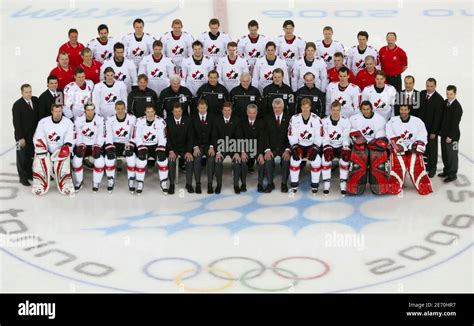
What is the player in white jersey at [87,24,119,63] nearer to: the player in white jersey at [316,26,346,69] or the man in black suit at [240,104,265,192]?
the man in black suit at [240,104,265,192]

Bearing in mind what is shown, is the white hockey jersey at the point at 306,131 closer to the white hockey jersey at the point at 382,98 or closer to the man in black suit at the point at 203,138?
the white hockey jersey at the point at 382,98

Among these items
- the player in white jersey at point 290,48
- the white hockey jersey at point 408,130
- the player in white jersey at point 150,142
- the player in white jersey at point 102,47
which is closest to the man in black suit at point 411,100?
the white hockey jersey at point 408,130

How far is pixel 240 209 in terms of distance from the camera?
8906mm

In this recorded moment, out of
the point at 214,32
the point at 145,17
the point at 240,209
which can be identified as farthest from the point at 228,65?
the point at 145,17

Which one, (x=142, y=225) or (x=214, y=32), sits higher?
(x=214, y=32)

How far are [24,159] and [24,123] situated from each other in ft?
1.35

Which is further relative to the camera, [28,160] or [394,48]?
[394,48]

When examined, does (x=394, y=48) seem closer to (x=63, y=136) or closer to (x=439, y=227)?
(x=439, y=227)

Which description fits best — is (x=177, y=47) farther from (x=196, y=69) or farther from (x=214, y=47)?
(x=196, y=69)

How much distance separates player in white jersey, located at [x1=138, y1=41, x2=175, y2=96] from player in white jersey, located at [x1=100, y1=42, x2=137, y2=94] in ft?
→ 0.35

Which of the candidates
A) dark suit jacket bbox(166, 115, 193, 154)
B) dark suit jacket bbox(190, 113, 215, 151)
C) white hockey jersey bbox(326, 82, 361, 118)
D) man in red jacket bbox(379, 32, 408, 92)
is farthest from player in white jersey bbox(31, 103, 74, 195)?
man in red jacket bbox(379, 32, 408, 92)

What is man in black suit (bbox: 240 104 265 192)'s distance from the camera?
9.24m

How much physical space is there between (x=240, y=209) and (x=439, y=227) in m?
2.03

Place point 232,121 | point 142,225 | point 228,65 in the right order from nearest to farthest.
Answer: point 142,225, point 232,121, point 228,65
